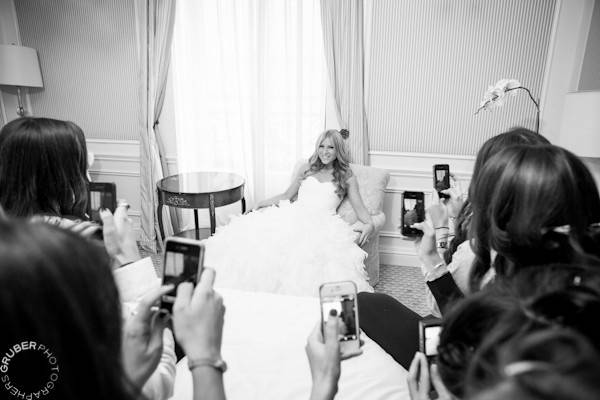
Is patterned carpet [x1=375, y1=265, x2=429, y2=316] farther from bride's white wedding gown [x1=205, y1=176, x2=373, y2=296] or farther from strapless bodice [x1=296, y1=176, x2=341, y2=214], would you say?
strapless bodice [x1=296, y1=176, x2=341, y2=214]

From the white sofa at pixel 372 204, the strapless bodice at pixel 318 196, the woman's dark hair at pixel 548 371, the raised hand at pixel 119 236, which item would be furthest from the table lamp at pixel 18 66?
the woman's dark hair at pixel 548 371

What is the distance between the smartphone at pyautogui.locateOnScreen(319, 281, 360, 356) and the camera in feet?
3.03

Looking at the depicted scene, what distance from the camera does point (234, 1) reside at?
3.31 meters

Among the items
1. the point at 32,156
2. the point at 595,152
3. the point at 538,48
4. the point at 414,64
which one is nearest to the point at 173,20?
the point at 414,64

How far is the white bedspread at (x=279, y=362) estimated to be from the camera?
1.11m

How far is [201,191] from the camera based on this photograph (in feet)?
9.35

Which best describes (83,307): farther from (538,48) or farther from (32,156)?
(538,48)

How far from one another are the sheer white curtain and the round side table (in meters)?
0.46

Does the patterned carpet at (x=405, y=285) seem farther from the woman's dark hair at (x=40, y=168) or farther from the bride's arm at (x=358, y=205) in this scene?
the woman's dark hair at (x=40, y=168)

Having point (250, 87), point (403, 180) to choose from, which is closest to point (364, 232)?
point (403, 180)

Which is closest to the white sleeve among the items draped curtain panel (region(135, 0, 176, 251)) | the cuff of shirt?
the cuff of shirt

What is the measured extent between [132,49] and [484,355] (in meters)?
4.12

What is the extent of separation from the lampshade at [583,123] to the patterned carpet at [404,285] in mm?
1459

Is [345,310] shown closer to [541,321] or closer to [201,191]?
[541,321]
